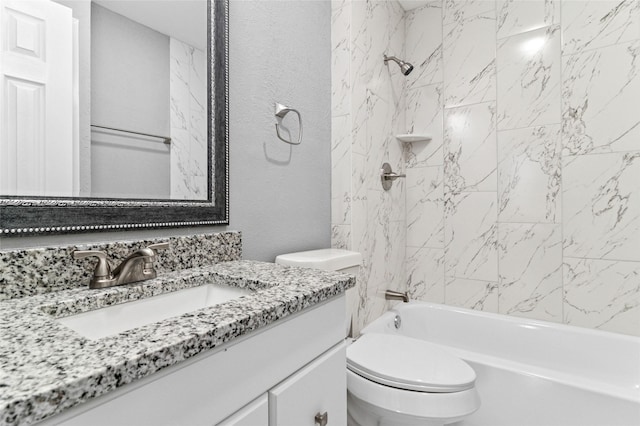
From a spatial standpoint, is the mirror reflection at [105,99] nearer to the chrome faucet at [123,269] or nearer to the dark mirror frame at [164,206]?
the dark mirror frame at [164,206]

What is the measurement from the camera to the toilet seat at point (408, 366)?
3.82ft

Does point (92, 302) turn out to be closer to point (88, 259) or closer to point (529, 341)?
point (88, 259)

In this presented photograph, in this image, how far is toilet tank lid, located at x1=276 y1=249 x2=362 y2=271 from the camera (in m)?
1.34

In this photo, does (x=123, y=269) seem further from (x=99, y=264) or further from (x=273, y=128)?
(x=273, y=128)

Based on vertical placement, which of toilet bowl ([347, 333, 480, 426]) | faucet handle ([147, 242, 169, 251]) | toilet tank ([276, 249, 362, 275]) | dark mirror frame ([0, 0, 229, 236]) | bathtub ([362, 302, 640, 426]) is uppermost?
dark mirror frame ([0, 0, 229, 236])

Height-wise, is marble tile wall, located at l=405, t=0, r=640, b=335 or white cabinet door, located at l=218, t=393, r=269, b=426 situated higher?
marble tile wall, located at l=405, t=0, r=640, b=335

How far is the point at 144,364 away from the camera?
45cm

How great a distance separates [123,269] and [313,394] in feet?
1.87

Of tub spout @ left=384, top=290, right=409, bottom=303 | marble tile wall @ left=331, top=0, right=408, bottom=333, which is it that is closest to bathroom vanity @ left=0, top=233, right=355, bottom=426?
marble tile wall @ left=331, top=0, right=408, bottom=333

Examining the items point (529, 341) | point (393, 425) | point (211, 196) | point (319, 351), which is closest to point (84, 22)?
point (211, 196)

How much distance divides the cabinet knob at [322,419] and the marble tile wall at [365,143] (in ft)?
2.51

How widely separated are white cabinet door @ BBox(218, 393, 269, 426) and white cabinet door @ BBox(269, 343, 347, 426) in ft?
Answer: 0.06

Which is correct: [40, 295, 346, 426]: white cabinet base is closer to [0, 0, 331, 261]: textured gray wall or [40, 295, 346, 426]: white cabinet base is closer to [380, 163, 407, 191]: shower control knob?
[0, 0, 331, 261]: textured gray wall

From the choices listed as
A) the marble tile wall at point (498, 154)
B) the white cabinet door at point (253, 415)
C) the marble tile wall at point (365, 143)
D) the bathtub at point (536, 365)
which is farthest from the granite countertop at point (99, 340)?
the bathtub at point (536, 365)
